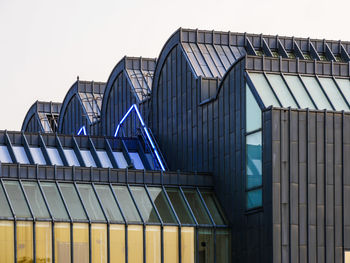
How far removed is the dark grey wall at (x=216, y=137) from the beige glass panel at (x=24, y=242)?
12.7m

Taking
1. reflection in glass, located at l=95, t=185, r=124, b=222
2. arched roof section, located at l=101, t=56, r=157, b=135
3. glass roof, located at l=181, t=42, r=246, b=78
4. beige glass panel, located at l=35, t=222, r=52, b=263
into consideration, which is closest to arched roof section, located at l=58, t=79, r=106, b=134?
arched roof section, located at l=101, t=56, r=157, b=135

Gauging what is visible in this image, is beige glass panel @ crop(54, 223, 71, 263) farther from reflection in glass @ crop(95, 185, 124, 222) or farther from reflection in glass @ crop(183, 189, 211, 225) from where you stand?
reflection in glass @ crop(183, 189, 211, 225)

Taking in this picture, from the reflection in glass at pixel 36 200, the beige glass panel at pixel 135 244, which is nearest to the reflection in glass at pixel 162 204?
the beige glass panel at pixel 135 244

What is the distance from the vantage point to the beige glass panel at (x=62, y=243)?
6688cm

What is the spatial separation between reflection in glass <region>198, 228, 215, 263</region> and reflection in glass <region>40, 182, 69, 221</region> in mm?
8568

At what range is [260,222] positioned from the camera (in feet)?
221

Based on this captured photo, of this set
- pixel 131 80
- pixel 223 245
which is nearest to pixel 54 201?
pixel 223 245

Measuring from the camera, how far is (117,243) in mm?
68438

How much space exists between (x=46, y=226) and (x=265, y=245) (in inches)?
498

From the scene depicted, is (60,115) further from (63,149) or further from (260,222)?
(260,222)

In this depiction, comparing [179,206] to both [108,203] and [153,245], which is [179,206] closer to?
[153,245]

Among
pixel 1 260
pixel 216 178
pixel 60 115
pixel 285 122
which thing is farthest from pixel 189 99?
pixel 60 115

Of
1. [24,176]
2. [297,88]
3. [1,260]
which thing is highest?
[297,88]

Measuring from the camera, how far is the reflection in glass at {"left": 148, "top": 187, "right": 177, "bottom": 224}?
70.8m
